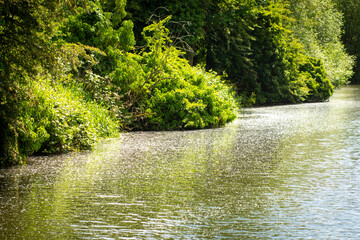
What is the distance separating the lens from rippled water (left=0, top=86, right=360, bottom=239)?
5535mm

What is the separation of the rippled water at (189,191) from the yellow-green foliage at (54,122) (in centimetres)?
34

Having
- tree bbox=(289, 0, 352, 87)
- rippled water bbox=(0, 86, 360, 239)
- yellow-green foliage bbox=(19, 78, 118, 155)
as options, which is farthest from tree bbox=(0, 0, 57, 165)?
tree bbox=(289, 0, 352, 87)

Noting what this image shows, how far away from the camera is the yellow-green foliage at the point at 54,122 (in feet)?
30.7

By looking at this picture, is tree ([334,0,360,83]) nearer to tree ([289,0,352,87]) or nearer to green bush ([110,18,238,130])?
tree ([289,0,352,87])

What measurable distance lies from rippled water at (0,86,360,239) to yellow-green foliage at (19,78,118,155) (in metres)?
0.34

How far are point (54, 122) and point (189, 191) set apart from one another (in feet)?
12.6

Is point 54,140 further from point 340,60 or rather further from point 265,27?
point 340,60

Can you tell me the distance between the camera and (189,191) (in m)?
7.18

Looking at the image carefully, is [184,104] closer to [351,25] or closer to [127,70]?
[127,70]

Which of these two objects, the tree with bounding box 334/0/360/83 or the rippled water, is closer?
the rippled water

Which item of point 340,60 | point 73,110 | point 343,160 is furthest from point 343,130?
point 340,60

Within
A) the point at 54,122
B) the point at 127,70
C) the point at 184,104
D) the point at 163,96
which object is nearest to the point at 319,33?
the point at 184,104

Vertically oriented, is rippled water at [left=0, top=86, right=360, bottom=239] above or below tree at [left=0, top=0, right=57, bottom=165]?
below

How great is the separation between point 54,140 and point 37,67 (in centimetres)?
203
